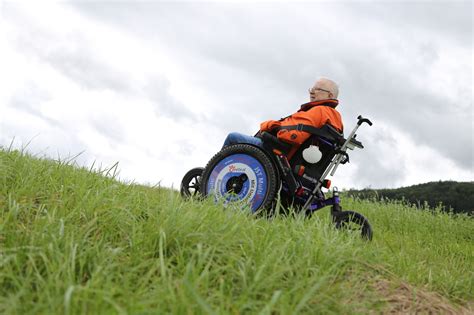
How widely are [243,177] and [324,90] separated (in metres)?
1.51

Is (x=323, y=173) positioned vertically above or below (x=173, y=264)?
above

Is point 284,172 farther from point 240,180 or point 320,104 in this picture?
point 320,104

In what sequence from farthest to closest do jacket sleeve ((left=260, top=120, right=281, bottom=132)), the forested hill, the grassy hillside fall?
the forested hill
jacket sleeve ((left=260, top=120, right=281, bottom=132))
the grassy hillside

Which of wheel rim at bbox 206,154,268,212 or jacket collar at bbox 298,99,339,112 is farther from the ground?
jacket collar at bbox 298,99,339,112

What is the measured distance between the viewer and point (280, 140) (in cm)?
590

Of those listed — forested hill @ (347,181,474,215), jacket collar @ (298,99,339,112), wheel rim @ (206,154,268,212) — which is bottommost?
wheel rim @ (206,154,268,212)

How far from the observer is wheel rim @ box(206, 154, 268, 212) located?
5.71 m

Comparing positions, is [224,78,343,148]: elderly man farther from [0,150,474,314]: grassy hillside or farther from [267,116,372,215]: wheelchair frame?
[0,150,474,314]: grassy hillside

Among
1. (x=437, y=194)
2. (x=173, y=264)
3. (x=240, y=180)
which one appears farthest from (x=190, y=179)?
(x=437, y=194)

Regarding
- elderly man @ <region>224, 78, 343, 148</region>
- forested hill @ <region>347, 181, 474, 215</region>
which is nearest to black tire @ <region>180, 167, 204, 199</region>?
elderly man @ <region>224, 78, 343, 148</region>

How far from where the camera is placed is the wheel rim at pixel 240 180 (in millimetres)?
5707

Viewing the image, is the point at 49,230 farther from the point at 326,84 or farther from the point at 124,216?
the point at 326,84

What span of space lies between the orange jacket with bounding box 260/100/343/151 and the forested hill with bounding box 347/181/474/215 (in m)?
5.50

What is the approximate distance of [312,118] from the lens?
19.0ft
